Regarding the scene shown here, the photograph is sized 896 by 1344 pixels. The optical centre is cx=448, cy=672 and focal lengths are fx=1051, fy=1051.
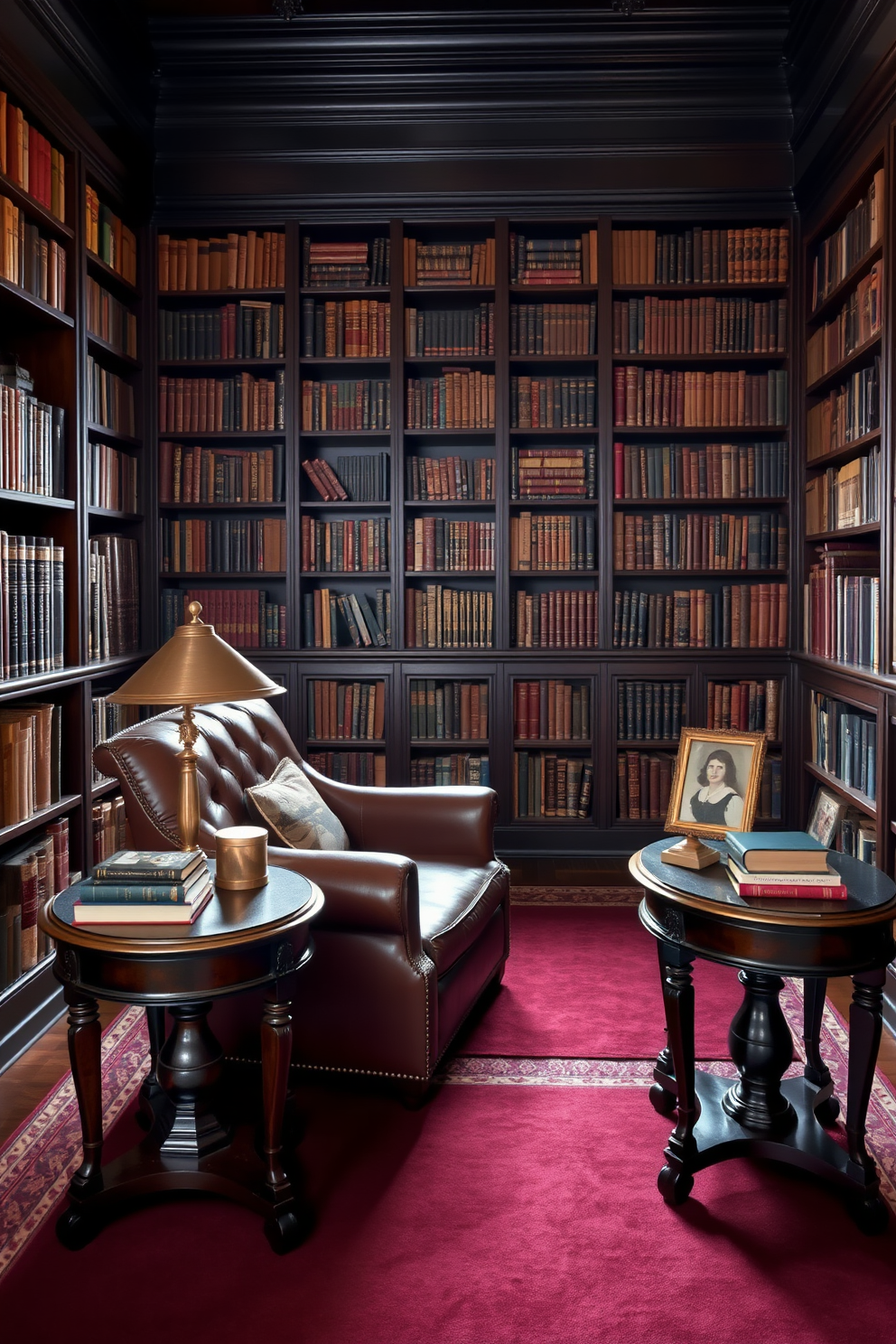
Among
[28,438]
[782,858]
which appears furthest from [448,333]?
[782,858]

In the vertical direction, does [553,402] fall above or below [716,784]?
above

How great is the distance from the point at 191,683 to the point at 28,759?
1272mm

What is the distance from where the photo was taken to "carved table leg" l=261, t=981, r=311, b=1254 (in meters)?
2.05

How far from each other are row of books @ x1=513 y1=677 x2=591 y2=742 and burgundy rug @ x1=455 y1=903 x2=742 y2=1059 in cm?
100

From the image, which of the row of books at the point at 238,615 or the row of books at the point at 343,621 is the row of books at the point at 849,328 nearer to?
the row of books at the point at 343,621

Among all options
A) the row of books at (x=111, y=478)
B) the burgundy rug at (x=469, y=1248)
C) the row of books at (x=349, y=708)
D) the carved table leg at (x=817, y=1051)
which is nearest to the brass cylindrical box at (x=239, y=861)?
the burgundy rug at (x=469, y=1248)

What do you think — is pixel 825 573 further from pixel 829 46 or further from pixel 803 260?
pixel 829 46

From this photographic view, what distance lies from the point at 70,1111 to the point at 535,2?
428cm

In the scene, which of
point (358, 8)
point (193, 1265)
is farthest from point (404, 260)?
point (193, 1265)

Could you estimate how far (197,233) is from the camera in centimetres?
487

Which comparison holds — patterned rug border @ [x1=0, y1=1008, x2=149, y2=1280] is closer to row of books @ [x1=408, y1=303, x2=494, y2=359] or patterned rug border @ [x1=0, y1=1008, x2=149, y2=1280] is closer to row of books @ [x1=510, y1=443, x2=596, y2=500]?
row of books @ [x1=510, y1=443, x2=596, y2=500]

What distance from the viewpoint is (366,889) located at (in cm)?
245

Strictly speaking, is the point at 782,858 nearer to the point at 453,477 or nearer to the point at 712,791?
the point at 712,791

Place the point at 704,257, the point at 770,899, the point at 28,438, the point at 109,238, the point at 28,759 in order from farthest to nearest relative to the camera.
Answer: the point at 704,257, the point at 109,238, the point at 28,438, the point at 28,759, the point at 770,899
